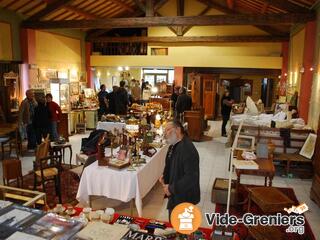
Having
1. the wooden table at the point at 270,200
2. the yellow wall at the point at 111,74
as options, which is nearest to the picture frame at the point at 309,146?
the wooden table at the point at 270,200

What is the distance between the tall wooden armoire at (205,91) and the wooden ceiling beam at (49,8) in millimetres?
6388

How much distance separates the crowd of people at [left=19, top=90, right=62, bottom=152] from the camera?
7.46 metres

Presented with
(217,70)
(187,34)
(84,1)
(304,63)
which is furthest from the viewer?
(217,70)

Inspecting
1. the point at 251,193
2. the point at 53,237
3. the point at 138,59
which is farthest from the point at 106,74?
the point at 53,237

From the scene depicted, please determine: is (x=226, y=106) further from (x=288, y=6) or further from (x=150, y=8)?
(x=150, y=8)

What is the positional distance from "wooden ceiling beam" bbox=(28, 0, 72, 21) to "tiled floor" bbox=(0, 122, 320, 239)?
161 inches

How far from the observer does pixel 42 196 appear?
2357 millimetres

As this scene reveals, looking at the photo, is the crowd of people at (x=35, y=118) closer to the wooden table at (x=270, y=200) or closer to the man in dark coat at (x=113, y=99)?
the man in dark coat at (x=113, y=99)

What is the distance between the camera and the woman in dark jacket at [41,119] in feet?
24.9

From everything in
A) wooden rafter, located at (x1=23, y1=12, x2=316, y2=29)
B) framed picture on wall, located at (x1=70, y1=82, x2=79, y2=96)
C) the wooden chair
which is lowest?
the wooden chair

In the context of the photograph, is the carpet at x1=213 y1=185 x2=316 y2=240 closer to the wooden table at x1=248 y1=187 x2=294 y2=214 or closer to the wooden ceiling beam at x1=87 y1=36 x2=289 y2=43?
the wooden table at x1=248 y1=187 x2=294 y2=214

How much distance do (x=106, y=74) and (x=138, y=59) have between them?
350 centimetres

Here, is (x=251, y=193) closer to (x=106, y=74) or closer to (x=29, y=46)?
(x=29, y=46)

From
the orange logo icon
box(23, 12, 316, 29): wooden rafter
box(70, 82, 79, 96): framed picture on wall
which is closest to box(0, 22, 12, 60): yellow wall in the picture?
box(23, 12, 316, 29): wooden rafter
